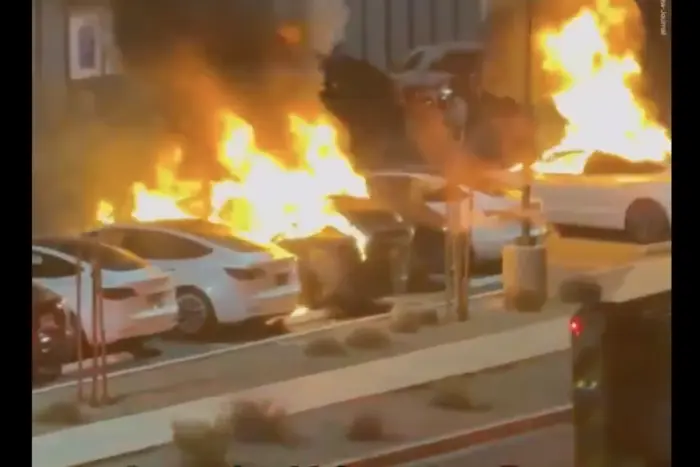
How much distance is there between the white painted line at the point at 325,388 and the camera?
4.53 feet

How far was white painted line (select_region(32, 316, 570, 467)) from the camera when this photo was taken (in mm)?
1380

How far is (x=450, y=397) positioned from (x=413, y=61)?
1.63 ft

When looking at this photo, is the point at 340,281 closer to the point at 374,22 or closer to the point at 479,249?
the point at 479,249

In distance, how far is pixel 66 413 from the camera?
1375 millimetres

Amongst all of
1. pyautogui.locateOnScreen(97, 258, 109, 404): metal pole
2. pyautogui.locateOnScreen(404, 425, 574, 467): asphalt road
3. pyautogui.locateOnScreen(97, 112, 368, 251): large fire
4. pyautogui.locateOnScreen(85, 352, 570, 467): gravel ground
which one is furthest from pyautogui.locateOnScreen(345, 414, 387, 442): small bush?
pyautogui.locateOnScreen(97, 258, 109, 404): metal pole

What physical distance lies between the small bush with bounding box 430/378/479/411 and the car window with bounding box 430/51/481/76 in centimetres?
46

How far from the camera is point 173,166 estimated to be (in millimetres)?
1412

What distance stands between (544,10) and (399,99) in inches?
10.2

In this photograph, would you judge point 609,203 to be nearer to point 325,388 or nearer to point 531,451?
point 531,451

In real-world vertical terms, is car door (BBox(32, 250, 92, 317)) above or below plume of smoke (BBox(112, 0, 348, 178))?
below

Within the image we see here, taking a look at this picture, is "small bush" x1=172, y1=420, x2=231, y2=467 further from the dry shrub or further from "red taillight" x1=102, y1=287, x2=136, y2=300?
the dry shrub

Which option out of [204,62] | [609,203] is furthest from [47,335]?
[609,203]

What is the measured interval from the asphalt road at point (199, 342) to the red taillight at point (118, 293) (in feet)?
0.24
